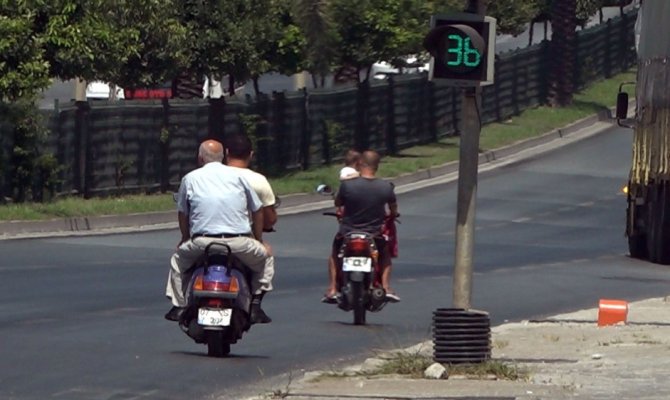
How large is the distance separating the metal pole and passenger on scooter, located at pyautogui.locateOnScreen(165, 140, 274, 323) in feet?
5.60

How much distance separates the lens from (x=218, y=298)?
1244cm

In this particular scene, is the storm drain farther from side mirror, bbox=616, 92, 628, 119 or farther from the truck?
side mirror, bbox=616, 92, 628, 119

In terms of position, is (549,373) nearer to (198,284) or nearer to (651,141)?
(198,284)

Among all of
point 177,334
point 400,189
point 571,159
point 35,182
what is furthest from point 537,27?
point 177,334

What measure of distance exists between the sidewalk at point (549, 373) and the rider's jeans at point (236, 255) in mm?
998

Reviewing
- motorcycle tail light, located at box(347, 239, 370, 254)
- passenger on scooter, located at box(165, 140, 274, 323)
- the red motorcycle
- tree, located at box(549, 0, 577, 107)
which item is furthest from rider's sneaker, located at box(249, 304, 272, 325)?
tree, located at box(549, 0, 577, 107)

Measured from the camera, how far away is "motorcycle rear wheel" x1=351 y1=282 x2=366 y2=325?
15492mm

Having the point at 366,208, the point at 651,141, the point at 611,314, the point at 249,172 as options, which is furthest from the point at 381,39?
the point at 249,172

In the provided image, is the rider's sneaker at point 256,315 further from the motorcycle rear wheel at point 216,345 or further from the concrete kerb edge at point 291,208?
the concrete kerb edge at point 291,208

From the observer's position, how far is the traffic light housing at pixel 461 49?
11.5m

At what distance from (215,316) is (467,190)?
2.18m

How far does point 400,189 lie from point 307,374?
78.5 ft

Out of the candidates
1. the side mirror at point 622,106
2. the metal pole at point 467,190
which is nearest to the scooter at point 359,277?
the metal pole at point 467,190

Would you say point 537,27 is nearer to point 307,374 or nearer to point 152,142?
point 152,142
